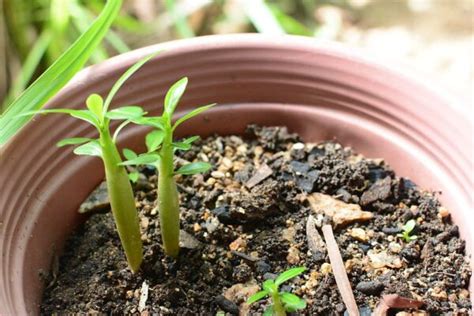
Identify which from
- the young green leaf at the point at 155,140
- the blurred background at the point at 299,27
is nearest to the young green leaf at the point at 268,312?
the young green leaf at the point at 155,140

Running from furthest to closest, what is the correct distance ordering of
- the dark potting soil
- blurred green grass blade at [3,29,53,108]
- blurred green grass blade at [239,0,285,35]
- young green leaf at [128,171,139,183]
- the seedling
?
blurred green grass blade at [3,29,53,108] < blurred green grass blade at [239,0,285,35] < young green leaf at [128,171,139,183] < the dark potting soil < the seedling

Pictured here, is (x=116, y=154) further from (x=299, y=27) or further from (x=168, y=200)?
(x=299, y=27)

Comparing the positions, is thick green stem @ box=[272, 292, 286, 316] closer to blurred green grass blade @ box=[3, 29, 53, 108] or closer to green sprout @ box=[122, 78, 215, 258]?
green sprout @ box=[122, 78, 215, 258]

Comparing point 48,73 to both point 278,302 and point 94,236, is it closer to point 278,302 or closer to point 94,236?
point 94,236

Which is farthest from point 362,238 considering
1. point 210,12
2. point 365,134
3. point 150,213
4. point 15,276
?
point 210,12

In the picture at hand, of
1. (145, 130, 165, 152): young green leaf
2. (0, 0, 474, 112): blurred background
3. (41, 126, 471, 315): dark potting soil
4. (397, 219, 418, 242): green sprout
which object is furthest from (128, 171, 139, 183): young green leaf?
(0, 0, 474, 112): blurred background

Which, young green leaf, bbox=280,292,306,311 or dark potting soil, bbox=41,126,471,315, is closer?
young green leaf, bbox=280,292,306,311
